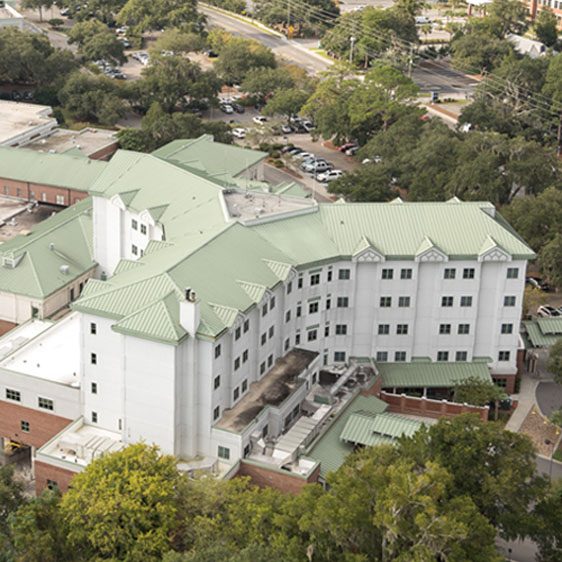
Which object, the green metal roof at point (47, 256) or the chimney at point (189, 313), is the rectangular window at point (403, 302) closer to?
the chimney at point (189, 313)

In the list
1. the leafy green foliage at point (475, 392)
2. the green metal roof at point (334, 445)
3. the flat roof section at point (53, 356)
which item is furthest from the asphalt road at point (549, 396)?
the flat roof section at point (53, 356)

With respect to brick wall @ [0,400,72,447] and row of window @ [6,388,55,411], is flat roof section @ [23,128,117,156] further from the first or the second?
brick wall @ [0,400,72,447]

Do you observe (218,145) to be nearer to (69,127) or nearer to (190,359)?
(69,127)

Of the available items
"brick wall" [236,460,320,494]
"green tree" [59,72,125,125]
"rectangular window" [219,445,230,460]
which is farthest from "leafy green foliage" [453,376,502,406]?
"green tree" [59,72,125,125]

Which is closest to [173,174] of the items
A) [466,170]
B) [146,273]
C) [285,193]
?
[285,193]

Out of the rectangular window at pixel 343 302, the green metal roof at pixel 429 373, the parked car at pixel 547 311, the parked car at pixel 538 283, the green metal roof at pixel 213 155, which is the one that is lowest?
the parked car at pixel 547 311

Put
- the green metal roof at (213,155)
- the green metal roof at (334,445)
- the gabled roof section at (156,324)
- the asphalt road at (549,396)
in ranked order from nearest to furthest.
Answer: the gabled roof section at (156,324)
the green metal roof at (334,445)
the asphalt road at (549,396)
the green metal roof at (213,155)

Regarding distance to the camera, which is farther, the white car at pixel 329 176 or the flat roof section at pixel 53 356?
the white car at pixel 329 176
